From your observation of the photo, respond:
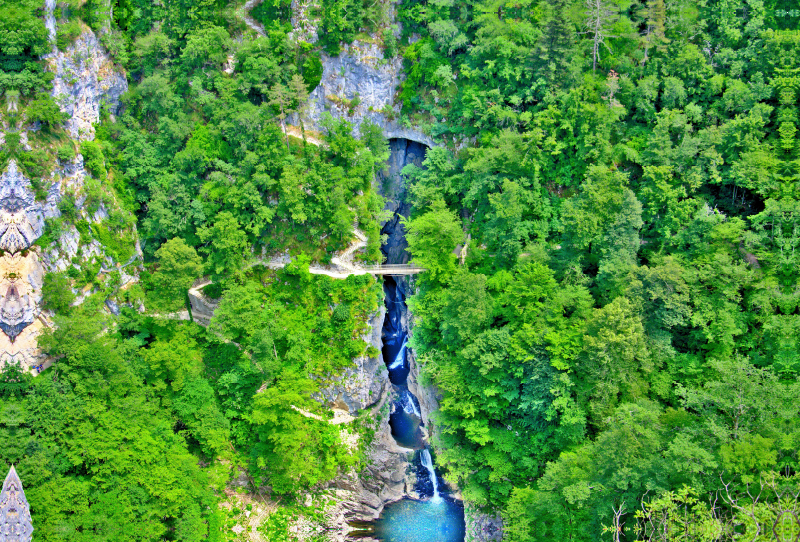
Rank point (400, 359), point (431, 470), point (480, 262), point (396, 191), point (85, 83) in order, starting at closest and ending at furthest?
point (85, 83)
point (480, 262)
point (431, 470)
point (400, 359)
point (396, 191)

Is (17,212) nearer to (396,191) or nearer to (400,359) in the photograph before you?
(396,191)

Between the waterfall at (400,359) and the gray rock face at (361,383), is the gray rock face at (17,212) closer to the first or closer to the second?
the gray rock face at (361,383)

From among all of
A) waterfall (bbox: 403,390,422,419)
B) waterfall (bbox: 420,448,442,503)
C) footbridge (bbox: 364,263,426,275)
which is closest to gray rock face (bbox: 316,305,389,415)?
waterfall (bbox: 403,390,422,419)

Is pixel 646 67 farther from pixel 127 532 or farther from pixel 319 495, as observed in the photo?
pixel 127 532

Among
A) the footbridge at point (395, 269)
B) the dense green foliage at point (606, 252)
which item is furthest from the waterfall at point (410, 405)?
the footbridge at point (395, 269)

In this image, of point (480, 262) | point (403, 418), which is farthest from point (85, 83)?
point (403, 418)
